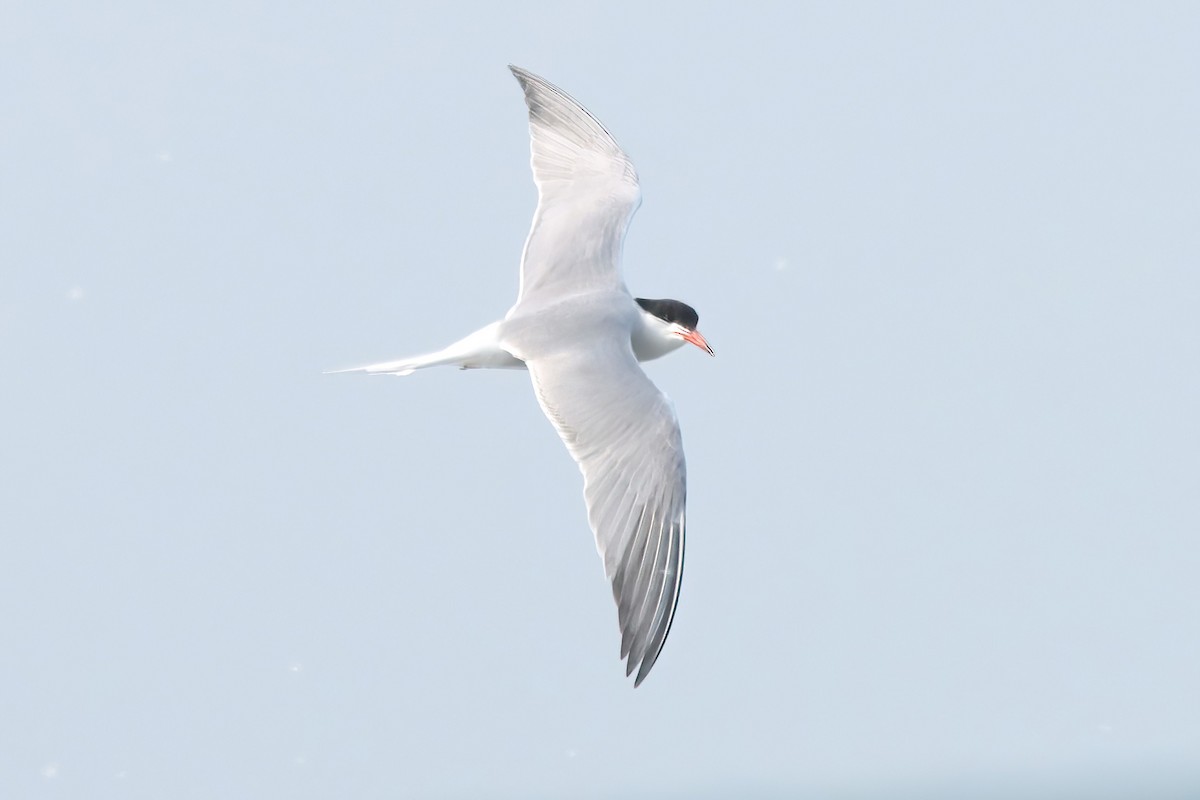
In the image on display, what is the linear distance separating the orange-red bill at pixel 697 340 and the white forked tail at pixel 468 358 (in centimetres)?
83

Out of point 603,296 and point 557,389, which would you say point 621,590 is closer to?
point 557,389

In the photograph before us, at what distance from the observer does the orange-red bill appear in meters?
7.11

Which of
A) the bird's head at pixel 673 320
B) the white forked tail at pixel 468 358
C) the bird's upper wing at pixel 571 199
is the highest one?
the bird's upper wing at pixel 571 199

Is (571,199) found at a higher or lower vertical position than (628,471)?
higher

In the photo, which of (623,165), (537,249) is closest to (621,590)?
(537,249)

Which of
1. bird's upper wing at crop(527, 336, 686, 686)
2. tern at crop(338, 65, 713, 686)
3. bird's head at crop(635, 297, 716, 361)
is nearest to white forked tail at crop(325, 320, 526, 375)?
tern at crop(338, 65, 713, 686)

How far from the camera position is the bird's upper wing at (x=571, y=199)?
7105 millimetres

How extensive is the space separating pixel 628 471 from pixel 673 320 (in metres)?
1.50

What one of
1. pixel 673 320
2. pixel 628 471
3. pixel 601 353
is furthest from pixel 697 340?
pixel 628 471

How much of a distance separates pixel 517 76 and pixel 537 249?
1.08 m

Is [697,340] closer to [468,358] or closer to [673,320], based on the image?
[673,320]

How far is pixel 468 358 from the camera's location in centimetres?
657

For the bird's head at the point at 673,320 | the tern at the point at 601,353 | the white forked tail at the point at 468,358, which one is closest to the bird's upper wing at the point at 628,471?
the tern at the point at 601,353

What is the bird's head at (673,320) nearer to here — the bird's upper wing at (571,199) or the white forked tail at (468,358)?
the bird's upper wing at (571,199)
